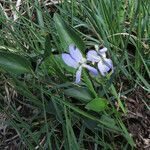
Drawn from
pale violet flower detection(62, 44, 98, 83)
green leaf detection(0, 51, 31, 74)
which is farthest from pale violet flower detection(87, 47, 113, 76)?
green leaf detection(0, 51, 31, 74)

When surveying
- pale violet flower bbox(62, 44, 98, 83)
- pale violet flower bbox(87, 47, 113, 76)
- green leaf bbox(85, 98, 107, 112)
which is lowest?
green leaf bbox(85, 98, 107, 112)

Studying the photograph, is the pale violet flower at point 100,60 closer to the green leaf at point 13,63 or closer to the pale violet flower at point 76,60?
the pale violet flower at point 76,60

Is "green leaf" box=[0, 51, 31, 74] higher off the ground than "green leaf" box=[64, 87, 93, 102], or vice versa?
"green leaf" box=[0, 51, 31, 74]

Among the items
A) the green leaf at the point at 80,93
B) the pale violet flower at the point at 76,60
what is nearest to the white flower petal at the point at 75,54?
the pale violet flower at the point at 76,60

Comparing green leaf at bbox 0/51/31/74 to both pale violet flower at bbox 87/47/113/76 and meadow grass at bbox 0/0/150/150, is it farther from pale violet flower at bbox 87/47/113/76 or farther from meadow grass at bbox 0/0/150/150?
pale violet flower at bbox 87/47/113/76

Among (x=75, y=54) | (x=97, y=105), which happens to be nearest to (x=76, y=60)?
(x=75, y=54)

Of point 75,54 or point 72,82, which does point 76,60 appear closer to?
point 75,54
